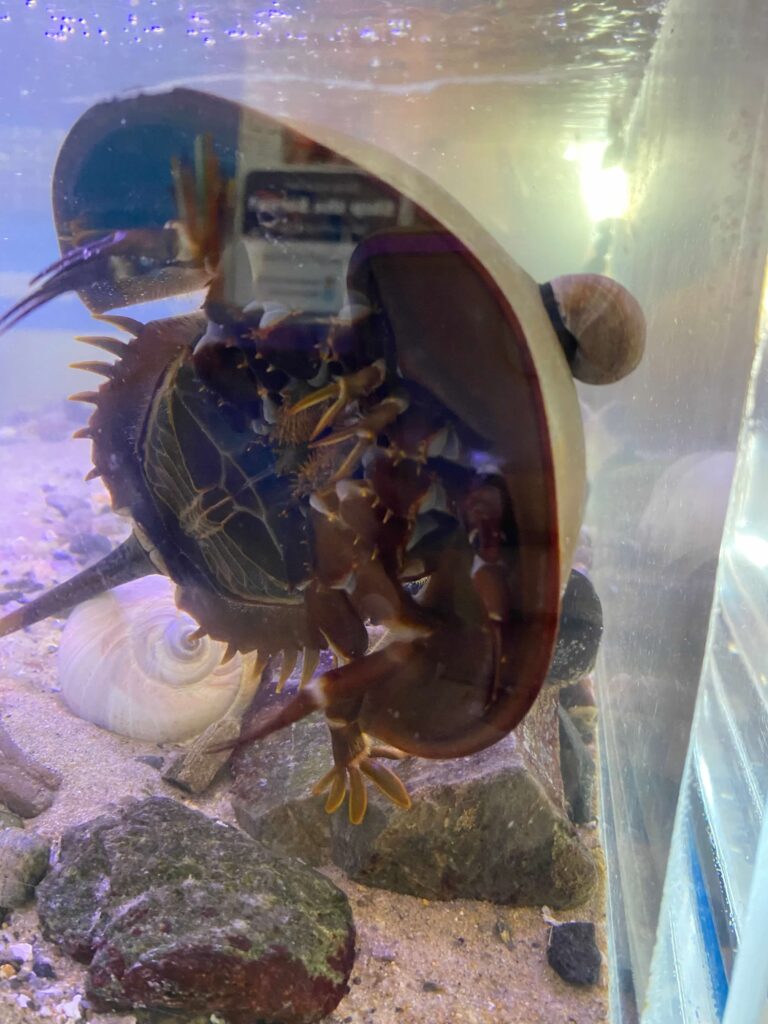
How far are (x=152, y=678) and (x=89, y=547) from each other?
2711 mm

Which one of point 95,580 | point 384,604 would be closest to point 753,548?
point 384,604

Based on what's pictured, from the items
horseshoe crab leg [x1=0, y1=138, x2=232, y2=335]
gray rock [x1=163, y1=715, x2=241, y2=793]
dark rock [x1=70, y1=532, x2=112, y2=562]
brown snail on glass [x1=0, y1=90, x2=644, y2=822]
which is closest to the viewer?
brown snail on glass [x1=0, y1=90, x2=644, y2=822]

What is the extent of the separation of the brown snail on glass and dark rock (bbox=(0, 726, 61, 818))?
1.16 m

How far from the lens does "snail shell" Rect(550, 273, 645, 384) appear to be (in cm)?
97

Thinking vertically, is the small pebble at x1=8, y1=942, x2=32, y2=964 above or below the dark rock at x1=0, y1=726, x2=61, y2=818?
above

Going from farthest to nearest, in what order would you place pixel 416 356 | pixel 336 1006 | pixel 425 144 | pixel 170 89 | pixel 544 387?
pixel 425 144
pixel 336 1006
pixel 170 89
pixel 416 356
pixel 544 387

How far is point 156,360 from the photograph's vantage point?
1.59 meters

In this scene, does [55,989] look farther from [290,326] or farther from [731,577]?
[731,577]

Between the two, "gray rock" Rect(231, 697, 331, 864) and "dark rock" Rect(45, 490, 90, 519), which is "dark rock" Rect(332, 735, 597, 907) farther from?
"dark rock" Rect(45, 490, 90, 519)

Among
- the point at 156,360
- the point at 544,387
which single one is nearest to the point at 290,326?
the point at 544,387

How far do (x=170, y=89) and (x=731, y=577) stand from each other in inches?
54.7

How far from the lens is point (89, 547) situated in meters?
4.88

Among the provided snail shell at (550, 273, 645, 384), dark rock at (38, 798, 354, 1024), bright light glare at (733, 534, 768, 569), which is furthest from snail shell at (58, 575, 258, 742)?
snail shell at (550, 273, 645, 384)

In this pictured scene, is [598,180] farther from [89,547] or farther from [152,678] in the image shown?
[152,678]
